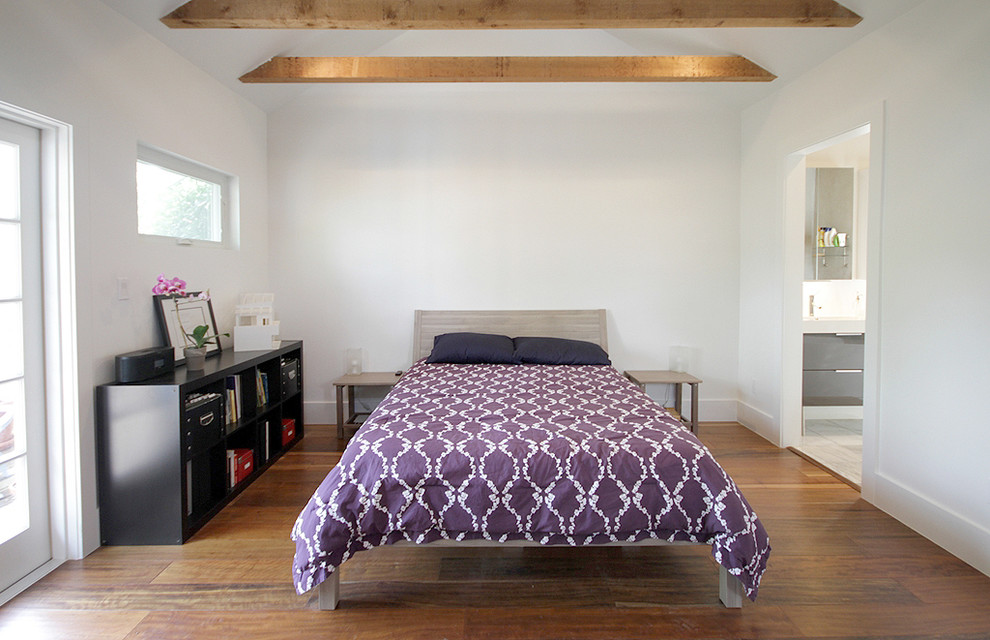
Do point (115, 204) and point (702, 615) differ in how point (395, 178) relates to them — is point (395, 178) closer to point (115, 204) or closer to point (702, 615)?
point (115, 204)

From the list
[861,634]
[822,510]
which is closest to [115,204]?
[861,634]

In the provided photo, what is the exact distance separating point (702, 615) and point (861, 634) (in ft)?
1.71

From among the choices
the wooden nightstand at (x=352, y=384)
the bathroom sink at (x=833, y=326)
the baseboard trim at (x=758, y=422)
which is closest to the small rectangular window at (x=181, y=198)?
the wooden nightstand at (x=352, y=384)

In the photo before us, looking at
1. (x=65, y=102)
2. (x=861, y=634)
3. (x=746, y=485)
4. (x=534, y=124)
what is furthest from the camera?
(x=534, y=124)

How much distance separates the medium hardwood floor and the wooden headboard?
1.98 meters

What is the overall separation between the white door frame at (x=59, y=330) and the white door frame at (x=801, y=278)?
3.88 meters

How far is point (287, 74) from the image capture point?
3.76 metres

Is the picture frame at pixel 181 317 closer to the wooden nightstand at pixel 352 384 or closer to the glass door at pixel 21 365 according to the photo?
the glass door at pixel 21 365

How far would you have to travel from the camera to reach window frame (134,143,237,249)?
3.04 meters

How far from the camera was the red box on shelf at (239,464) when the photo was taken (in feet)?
10.2

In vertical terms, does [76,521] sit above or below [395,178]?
below

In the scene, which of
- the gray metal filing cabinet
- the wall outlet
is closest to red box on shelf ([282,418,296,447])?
the wall outlet

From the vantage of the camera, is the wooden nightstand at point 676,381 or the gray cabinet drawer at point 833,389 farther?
the gray cabinet drawer at point 833,389

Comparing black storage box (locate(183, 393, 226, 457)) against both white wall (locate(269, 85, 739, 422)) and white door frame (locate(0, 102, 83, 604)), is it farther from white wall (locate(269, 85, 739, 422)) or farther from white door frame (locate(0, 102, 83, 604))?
white wall (locate(269, 85, 739, 422))
